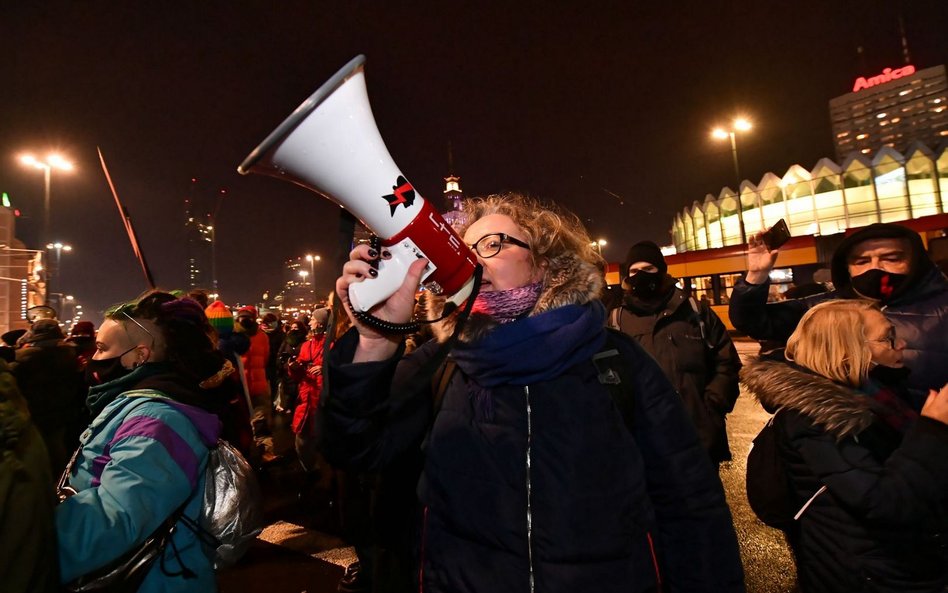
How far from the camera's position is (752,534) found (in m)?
3.74

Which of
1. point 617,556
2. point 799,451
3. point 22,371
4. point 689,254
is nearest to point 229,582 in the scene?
point 22,371

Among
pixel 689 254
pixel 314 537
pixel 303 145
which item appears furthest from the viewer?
pixel 689 254

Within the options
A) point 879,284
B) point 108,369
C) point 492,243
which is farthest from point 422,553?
point 879,284

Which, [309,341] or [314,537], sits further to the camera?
[309,341]

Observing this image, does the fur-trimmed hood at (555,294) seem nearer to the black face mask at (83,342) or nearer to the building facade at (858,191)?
the black face mask at (83,342)

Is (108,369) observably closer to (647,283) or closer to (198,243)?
(647,283)

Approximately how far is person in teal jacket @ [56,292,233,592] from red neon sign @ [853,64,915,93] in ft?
402

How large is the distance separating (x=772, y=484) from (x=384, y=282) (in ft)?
6.45

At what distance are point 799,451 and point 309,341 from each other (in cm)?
473

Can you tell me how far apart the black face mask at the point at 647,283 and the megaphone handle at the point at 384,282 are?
3237 millimetres

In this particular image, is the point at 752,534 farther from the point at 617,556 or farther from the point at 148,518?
the point at 148,518

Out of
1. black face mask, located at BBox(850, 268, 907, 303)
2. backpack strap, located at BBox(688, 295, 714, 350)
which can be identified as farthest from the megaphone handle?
backpack strap, located at BBox(688, 295, 714, 350)

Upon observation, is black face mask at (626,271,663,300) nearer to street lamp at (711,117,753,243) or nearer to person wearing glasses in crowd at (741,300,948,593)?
person wearing glasses in crowd at (741,300,948,593)

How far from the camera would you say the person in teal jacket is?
1.43m
